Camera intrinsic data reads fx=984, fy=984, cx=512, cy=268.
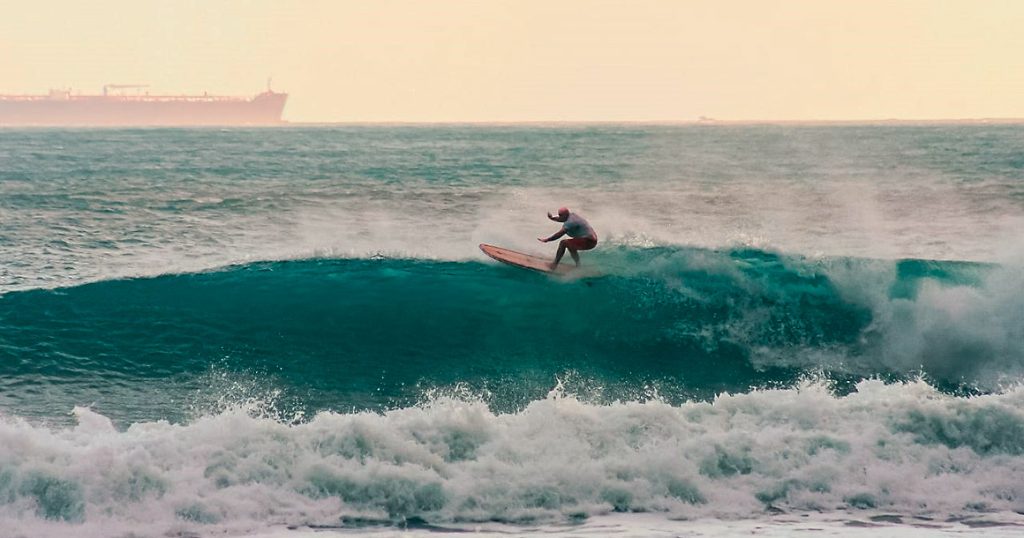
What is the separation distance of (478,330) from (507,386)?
2.04 metres

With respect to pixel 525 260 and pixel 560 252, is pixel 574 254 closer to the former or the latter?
pixel 560 252

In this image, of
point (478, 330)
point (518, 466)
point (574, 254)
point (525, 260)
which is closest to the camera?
point (518, 466)

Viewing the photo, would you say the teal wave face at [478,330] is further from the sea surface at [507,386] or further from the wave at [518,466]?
the wave at [518,466]

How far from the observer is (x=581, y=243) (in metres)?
16.5

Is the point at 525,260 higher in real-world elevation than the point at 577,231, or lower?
lower

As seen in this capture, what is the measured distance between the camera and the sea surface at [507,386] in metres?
9.88

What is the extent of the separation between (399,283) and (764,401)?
8027 millimetres

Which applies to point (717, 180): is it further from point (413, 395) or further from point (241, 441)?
point (241, 441)

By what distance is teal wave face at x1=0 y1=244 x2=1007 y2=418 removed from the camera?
14.3 meters

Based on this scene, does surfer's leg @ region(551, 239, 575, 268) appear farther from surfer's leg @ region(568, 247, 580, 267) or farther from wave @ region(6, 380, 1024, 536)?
wave @ region(6, 380, 1024, 536)

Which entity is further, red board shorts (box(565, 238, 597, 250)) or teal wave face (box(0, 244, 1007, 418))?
red board shorts (box(565, 238, 597, 250))

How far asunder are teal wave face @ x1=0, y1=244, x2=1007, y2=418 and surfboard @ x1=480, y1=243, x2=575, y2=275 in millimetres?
209

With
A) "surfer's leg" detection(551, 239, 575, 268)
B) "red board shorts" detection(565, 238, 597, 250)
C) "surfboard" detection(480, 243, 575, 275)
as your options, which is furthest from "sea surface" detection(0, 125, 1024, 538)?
"red board shorts" detection(565, 238, 597, 250)

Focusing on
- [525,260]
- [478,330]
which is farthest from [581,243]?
[478,330]
